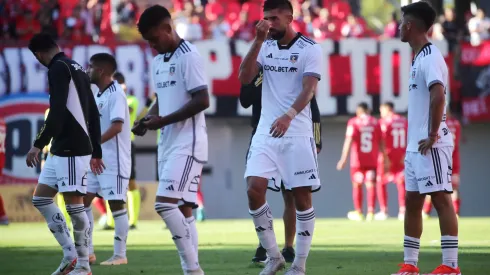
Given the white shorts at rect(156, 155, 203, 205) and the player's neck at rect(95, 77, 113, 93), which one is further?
the player's neck at rect(95, 77, 113, 93)

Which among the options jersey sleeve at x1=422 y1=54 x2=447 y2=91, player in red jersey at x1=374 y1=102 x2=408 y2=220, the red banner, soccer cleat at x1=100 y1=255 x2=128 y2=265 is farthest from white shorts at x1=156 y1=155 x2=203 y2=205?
the red banner

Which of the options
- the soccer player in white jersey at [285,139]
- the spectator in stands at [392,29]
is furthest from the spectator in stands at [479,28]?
the soccer player in white jersey at [285,139]

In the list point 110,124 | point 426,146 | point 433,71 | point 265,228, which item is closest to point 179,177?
point 265,228

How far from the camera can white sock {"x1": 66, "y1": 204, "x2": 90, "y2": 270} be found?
9.97 metres

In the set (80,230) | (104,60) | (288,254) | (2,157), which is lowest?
(2,157)

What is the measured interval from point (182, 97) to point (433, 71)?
81.8 inches

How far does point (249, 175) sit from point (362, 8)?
21330 mm

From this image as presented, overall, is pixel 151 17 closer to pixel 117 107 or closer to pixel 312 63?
pixel 312 63

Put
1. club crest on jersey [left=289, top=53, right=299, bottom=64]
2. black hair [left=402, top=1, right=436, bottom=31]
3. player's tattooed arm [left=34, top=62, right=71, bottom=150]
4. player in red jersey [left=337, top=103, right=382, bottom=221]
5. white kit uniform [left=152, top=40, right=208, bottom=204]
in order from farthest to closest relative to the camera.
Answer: player in red jersey [left=337, top=103, right=382, bottom=221], player's tattooed arm [left=34, top=62, right=71, bottom=150], black hair [left=402, top=1, right=436, bottom=31], club crest on jersey [left=289, top=53, right=299, bottom=64], white kit uniform [left=152, top=40, right=208, bottom=204]

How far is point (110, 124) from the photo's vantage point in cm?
1226

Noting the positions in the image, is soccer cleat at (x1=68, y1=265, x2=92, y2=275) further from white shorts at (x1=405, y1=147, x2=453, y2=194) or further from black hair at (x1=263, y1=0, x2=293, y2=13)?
white shorts at (x1=405, y1=147, x2=453, y2=194)

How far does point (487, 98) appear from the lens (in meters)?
26.5

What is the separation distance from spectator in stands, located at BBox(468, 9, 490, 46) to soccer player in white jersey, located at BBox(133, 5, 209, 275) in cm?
1917

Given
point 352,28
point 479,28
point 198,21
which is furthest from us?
point 479,28
